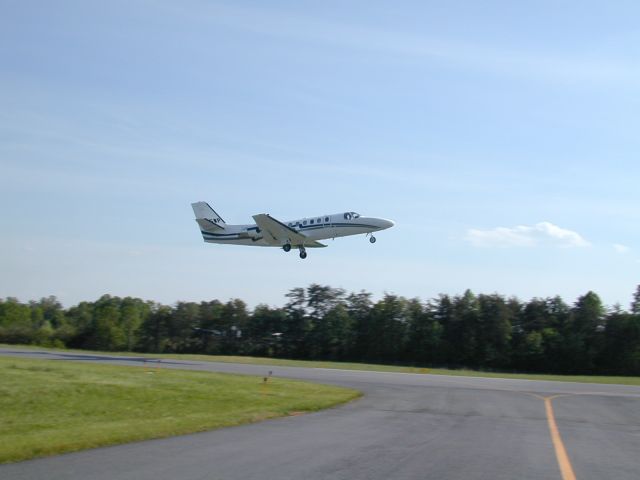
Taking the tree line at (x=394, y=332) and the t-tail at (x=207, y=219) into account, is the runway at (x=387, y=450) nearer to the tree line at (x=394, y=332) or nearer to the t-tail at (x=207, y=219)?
the t-tail at (x=207, y=219)

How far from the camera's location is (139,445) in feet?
42.2

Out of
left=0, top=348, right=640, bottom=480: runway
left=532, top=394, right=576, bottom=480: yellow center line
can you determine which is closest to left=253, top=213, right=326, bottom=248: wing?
left=0, top=348, right=640, bottom=480: runway

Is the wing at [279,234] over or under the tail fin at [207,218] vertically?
under

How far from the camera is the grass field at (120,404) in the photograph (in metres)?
13.8

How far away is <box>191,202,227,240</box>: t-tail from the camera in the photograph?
49344 mm

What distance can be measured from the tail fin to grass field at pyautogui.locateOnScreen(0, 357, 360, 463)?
20131 millimetres

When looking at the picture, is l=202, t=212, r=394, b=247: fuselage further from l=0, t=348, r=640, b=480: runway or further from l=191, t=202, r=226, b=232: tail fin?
l=0, t=348, r=640, b=480: runway

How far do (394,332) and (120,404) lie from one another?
3236 inches

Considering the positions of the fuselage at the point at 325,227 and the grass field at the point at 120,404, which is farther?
the fuselage at the point at 325,227

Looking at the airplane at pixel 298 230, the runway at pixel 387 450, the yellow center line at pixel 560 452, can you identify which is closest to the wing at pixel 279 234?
the airplane at pixel 298 230

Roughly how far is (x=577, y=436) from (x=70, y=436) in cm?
1129

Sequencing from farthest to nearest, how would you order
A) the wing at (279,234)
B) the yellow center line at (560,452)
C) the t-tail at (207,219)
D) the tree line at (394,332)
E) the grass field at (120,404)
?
the tree line at (394,332) < the t-tail at (207,219) < the wing at (279,234) < the grass field at (120,404) < the yellow center line at (560,452)

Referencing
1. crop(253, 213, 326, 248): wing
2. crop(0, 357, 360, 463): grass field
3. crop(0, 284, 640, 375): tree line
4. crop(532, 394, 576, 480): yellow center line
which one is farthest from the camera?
crop(0, 284, 640, 375): tree line

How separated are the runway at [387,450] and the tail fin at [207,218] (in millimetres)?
28131
